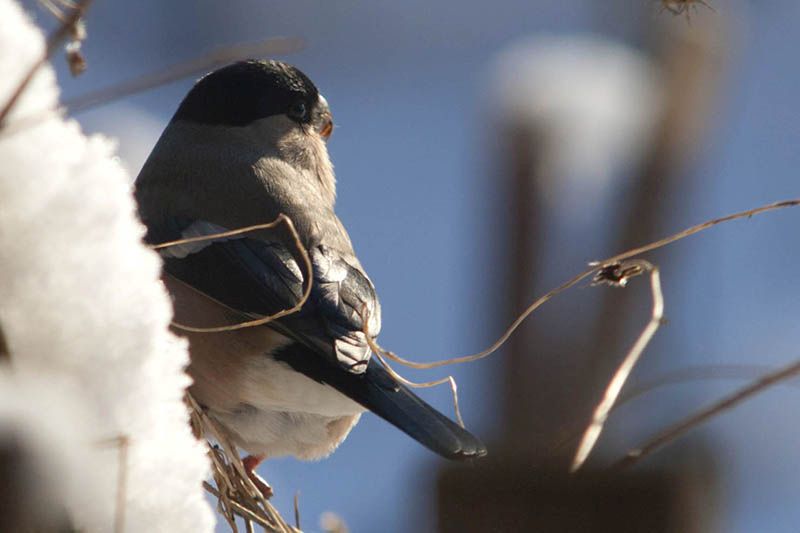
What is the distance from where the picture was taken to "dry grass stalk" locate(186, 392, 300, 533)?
1141 millimetres

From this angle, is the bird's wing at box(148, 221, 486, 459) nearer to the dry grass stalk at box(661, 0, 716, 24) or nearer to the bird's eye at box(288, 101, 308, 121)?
the bird's eye at box(288, 101, 308, 121)

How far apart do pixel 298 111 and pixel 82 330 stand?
189 centimetres

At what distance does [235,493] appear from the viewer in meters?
1.25

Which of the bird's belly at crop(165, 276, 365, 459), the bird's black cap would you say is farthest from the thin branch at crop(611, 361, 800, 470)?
the bird's black cap

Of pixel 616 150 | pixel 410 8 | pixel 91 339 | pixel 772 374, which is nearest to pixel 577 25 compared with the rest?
pixel 616 150

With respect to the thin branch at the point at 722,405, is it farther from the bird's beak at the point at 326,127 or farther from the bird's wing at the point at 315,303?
the bird's beak at the point at 326,127

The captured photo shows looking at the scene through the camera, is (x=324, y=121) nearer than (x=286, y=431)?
No

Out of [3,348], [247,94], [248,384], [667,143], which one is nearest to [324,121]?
[247,94]

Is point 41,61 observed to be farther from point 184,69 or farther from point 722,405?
point 722,405

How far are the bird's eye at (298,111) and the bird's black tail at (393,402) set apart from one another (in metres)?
0.75

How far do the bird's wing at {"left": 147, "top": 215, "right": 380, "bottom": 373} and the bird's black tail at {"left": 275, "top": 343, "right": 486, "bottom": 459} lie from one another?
0.03 meters

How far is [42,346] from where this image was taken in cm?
57

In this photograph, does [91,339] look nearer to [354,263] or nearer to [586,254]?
[354,263]

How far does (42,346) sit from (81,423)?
0.04 meters
